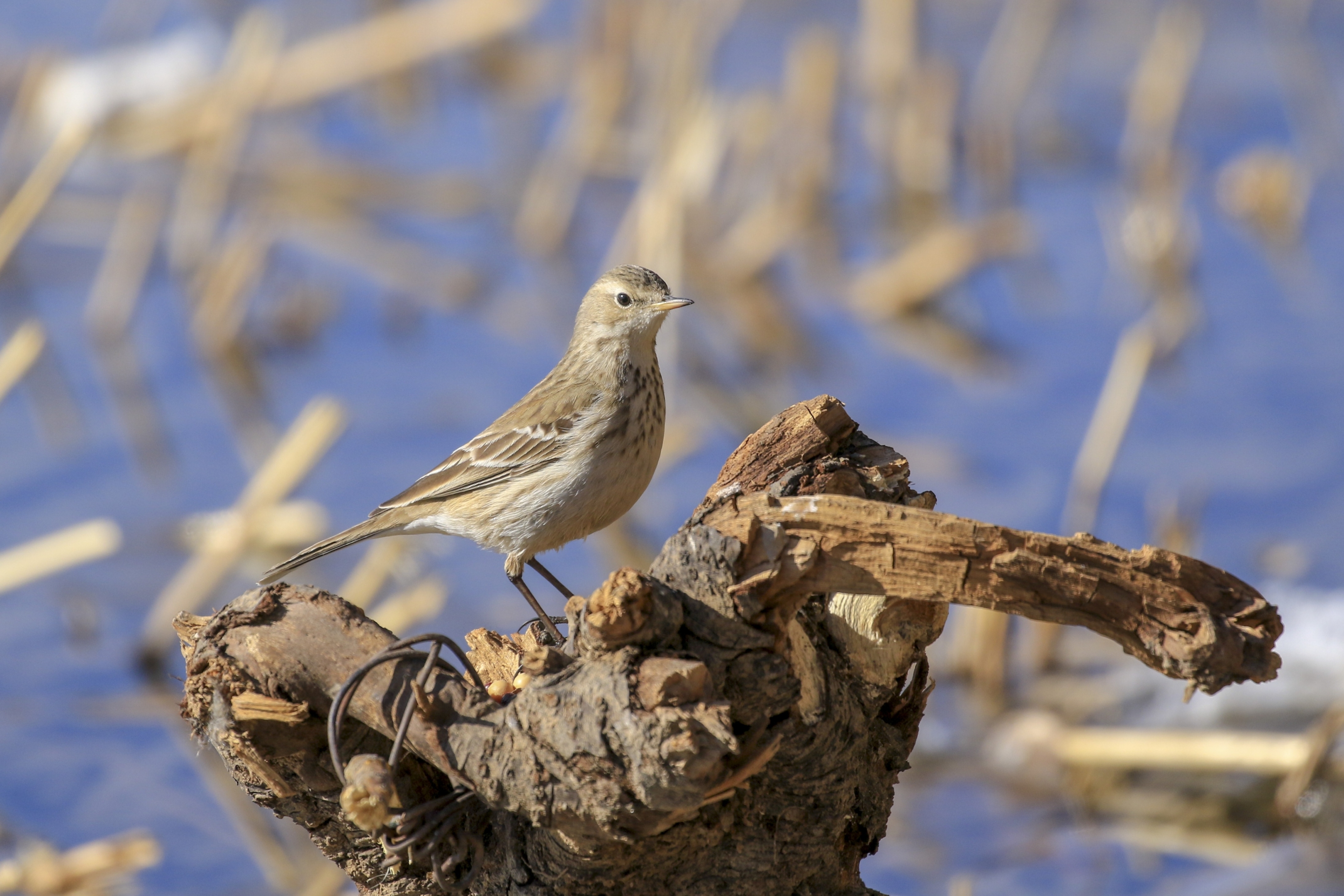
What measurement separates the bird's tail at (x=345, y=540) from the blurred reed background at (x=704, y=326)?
150 cm

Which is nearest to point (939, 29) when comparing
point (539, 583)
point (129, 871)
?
point (539, 583)

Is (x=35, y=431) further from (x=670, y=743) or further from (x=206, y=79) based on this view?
(x=670, y=743)

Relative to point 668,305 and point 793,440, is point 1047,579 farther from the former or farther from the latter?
point 668,305

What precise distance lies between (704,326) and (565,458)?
6.20 m

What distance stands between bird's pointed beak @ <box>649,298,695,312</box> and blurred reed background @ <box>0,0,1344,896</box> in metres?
2.33

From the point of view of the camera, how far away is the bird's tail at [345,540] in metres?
4.70

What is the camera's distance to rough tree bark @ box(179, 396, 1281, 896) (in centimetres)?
282

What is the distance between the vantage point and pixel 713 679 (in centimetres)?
295

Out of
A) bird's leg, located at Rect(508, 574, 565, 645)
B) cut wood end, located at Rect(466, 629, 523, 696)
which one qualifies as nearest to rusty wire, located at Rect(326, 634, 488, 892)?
cut wood end, located at Rect(466, 629, 523, 696)

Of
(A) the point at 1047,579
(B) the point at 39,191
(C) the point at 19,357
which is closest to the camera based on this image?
(A) the point at 1047,579

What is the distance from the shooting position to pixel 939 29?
1502cm

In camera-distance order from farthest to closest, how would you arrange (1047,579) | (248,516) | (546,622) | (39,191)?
(248,516) < (39,191) < (546,622) < (1047,579)

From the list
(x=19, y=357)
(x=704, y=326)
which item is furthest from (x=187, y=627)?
(x=704, y=326)

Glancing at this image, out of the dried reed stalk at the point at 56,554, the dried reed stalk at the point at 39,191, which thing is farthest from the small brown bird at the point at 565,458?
the dried reed stalk at the point at 39,191
